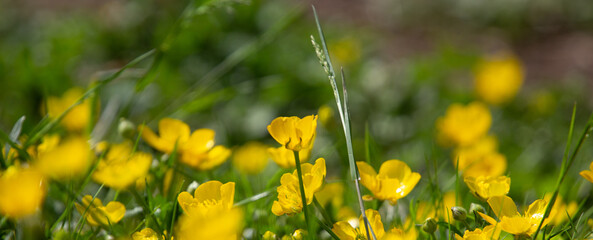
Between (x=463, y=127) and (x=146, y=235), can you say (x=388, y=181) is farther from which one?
(x=463, y=127)

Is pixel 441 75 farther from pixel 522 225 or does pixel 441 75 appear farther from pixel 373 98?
pixel 522 225

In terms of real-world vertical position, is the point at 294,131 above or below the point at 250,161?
above

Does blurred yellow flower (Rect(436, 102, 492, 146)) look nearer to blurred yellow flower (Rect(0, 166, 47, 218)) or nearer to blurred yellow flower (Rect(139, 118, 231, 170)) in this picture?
blurred yellow flower (Rect(139, 118, 231, 170))

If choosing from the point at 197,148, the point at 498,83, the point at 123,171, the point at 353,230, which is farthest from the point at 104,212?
the point at 498,83

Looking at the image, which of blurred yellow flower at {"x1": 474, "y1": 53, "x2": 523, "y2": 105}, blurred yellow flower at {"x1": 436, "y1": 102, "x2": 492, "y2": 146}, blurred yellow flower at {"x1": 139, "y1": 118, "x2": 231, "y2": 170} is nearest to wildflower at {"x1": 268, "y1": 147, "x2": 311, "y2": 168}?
blurred yellow flower at {"x1": 139, "y1": 118, "x2": 231, "y2": 170}

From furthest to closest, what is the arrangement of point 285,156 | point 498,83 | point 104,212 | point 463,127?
point 498,83 < point 463,127 < point 285,156 < point 104,212
